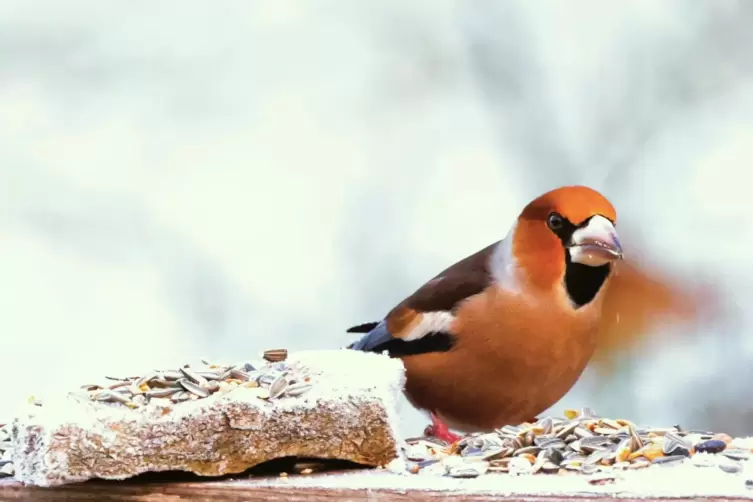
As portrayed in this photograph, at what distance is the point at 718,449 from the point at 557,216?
39 cm

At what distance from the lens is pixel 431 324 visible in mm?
1343

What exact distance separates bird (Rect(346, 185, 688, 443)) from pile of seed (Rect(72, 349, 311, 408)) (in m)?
0.28

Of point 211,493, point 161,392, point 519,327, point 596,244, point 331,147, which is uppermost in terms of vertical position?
point 331,147

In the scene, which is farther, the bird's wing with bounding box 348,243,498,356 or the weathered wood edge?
the bird's wing with bounding box 348,243,498,356

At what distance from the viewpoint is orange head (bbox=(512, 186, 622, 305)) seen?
4.12ft

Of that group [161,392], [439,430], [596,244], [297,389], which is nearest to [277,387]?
[297,389]

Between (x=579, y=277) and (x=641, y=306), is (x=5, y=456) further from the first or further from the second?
(x=641, y=306)

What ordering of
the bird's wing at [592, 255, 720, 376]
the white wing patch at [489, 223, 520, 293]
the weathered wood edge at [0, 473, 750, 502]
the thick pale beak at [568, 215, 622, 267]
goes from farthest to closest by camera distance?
the bird's wing at [592, 255, 720, 376], the white wing patch at [489, 223, 520, 293], the thick pale beak at [568, 215, 622, 267], the weathered wood edge at [0, 473, 750, 502]

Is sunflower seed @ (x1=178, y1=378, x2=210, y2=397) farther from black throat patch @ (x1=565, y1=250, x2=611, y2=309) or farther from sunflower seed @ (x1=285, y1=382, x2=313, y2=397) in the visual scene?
black throat patch @ (x1=565, y1=250, x2=611, y2=309)

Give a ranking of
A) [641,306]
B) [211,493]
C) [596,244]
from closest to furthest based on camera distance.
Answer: [211,493] → [596,244] → [641,306]

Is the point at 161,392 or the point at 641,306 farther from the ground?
the point at 641,306

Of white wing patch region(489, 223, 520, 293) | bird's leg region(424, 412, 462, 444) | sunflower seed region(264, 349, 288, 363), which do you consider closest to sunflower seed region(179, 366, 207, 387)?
sunflower seed region(264, 349, 288, 363)

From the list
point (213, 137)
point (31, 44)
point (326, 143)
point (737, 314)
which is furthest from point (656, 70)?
point (31, 44)

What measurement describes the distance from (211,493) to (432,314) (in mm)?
550
